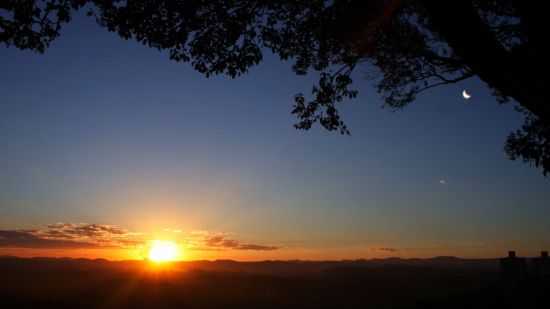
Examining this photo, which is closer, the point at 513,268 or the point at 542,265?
the point at 513,268

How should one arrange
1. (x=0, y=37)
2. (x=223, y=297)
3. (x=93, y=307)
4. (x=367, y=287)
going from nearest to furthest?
(x=0, y=37), (x=93, y=307), (x=223, y=297), (x=367, y=287)

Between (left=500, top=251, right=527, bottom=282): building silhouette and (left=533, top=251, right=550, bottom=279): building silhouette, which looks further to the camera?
(left=533, top=251, right=550, bottom=279): building silhouette

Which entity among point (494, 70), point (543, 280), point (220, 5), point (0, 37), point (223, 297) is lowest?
point (223, 297)

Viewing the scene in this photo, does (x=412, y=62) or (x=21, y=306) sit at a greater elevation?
(x=412, y=62)

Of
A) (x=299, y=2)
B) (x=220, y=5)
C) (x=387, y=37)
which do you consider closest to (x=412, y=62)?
(x=387, y=37)

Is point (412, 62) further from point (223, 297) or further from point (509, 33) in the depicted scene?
point (223, 297)

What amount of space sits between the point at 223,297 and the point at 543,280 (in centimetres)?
5476

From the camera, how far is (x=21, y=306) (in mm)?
45250

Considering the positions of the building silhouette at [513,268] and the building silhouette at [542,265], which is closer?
the building silhouette at [513,268]

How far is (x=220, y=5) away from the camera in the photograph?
8.95m

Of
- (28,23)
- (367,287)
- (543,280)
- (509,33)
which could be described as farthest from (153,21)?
(367,287)

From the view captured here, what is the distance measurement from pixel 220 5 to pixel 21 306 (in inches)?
1863

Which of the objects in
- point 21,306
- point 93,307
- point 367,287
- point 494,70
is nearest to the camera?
point 494,70

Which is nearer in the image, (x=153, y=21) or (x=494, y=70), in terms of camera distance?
(x=494, y=70)
